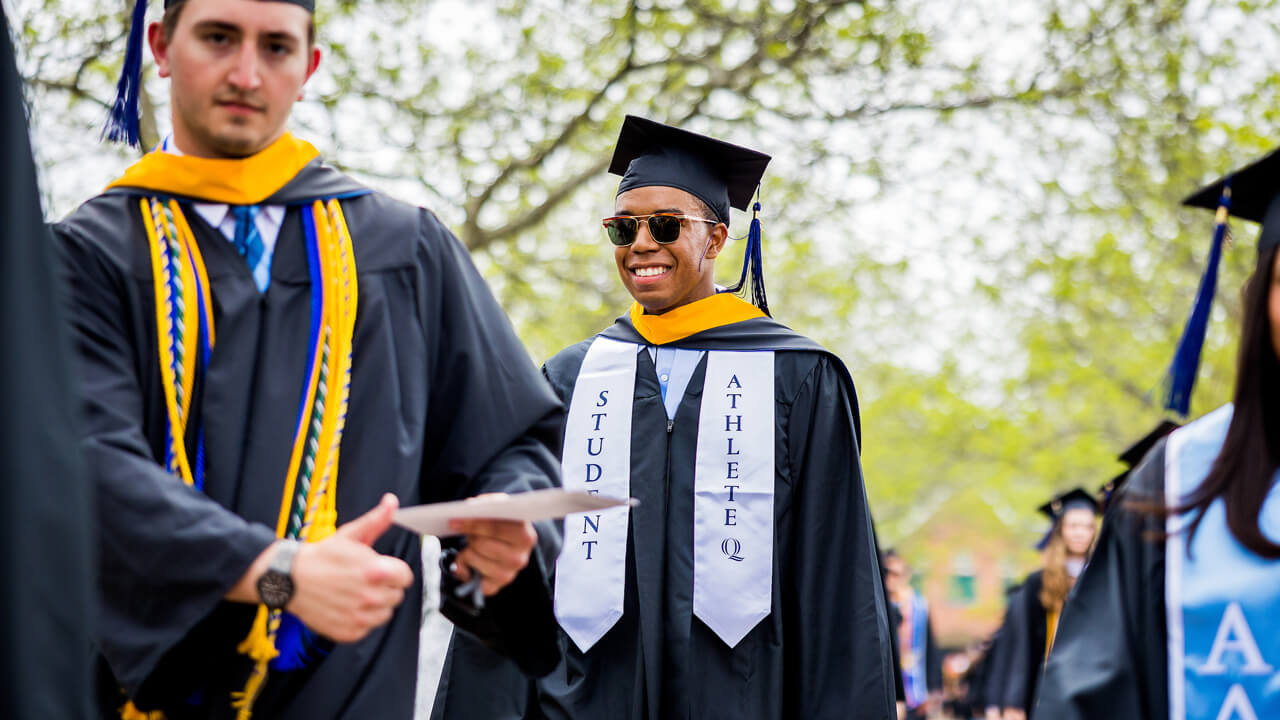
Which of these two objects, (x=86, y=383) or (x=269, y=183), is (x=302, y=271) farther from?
(x=86, y=383)

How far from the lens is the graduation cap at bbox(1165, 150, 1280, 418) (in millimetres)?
2975

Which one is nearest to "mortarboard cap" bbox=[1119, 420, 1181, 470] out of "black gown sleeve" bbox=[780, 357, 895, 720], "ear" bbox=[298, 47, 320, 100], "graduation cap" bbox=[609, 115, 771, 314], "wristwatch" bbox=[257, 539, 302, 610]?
"graduation cap" bbox=[609, 115, 771, 314]

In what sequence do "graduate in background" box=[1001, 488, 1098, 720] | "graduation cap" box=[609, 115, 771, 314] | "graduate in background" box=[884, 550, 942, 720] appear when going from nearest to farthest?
"graduation cap" box=[609, 115, 771, 314], "graduate in background" box=[1001, 488, 1098, 720], "graduate in background" box=[884, 550, 942, 720]

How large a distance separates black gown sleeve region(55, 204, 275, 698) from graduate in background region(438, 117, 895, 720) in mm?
2099

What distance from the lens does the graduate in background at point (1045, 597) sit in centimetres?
949

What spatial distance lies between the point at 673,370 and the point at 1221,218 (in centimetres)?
179

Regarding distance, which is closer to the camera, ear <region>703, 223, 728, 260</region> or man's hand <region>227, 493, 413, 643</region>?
man's hand <region>227, 493, 413, 643</region>

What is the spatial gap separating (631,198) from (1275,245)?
7.95ft

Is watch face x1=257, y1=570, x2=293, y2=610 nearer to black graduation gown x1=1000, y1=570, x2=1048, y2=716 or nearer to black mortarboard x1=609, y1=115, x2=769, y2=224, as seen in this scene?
black mortarboard x1=609, y1=115, x2=769, y2=224

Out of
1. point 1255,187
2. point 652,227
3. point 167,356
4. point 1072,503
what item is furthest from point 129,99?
point 1072,503

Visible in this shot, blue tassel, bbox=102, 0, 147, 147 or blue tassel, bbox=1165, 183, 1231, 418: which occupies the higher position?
blue tassel, bbox=102, 0, 147, 147

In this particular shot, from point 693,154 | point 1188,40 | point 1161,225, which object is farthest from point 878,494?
point 693,154

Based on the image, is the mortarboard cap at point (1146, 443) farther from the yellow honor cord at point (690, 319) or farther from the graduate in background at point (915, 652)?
the graduate in background at point (915, 652)

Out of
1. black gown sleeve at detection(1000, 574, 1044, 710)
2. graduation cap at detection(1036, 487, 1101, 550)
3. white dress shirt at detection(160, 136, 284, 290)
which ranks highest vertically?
white dress shirt at detection(160, 136, 284, 290)
